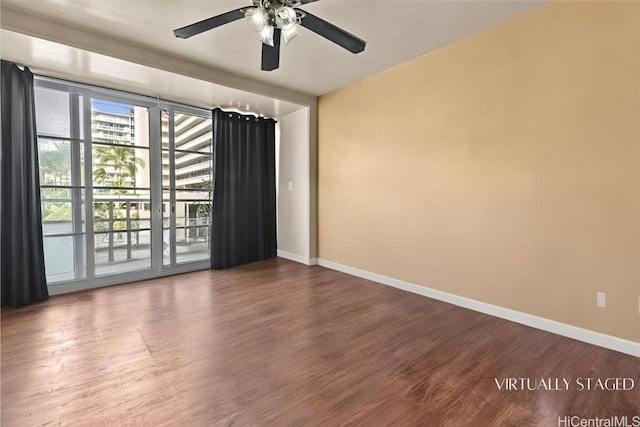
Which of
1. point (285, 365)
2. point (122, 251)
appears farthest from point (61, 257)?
point (285, 365)

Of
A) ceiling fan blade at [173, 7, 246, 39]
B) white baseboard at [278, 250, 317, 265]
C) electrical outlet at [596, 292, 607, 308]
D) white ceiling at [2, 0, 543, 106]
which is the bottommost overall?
white baseboard at [278, 250, 317, 265]

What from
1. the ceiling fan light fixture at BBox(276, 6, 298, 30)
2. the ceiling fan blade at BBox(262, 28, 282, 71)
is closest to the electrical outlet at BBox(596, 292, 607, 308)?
the ceiling fan light fixture at BBox(276, 6, 298, 30)

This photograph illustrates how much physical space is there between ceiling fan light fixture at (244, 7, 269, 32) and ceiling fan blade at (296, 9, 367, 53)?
10.4 inches

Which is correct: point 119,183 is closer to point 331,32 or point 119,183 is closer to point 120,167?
point 120,167

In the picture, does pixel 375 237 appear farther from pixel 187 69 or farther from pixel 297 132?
pixel 187 69

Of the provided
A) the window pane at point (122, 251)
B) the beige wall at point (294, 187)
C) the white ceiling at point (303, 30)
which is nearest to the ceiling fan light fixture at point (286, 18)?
the white ceiling at point (303, 30)

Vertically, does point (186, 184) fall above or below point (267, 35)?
below

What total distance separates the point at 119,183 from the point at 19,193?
3.34ft

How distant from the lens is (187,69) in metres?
3.46

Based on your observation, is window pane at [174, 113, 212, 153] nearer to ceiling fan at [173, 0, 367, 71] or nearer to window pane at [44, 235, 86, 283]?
window pane at [44, 235, 86, 283]

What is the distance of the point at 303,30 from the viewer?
2834mm

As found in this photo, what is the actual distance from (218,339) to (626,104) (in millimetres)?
3583

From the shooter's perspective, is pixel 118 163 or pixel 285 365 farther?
pixel 118 163

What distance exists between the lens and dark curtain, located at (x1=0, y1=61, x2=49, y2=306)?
3018 mm
